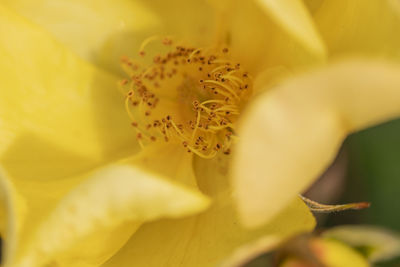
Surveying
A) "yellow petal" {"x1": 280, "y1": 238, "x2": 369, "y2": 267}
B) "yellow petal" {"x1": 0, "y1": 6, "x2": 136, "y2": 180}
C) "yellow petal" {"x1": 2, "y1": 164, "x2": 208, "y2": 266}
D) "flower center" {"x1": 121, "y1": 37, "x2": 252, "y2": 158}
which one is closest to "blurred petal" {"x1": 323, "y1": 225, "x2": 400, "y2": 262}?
"yellow petal" {"x1": 280, "y1": 238, "x2": 369, "y2": 267}

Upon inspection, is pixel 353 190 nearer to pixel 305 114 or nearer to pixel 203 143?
pixel 203 143

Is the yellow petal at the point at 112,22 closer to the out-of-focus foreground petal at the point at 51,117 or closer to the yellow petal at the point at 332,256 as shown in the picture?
the out-of-focus foreground petal at the point at 51,117

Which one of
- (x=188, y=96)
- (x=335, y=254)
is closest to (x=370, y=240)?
(x=335, y=254)

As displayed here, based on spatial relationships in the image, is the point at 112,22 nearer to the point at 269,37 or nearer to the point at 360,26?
the point at 269,37

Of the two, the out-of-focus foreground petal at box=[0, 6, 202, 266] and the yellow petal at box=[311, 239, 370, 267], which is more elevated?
the out-of-focus foreground petal at box=[0, 6, 202, 266]

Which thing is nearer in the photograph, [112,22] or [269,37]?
[269,37]

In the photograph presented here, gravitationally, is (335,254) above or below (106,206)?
below

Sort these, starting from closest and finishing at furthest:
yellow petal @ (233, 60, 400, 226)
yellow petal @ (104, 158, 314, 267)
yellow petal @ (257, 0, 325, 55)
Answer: yellow petal @ (233, 60, 400, 226), yellow petal @ (257, 0, 325, 55), yellow petal @ (104, 158, 314, 267)

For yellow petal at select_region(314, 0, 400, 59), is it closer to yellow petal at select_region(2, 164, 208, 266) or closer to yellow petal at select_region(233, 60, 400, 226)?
yellow petal at select_region(233, 60, 400, 226)
